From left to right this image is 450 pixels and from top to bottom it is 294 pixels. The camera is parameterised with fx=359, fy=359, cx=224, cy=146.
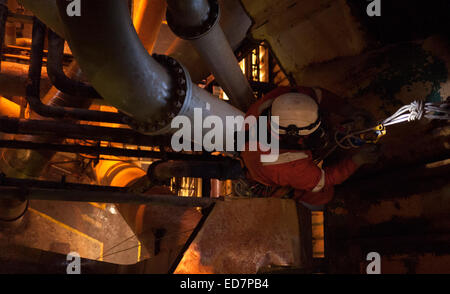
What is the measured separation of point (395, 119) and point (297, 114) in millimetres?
623

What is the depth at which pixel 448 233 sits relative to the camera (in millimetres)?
2326

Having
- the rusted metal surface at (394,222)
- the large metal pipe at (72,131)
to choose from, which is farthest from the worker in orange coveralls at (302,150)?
the large metal pipe at (72,131)

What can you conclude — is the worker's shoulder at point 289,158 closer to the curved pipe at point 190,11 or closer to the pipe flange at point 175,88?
the pipe flange at point 175,88

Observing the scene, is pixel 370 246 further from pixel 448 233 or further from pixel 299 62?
pixel 299 62

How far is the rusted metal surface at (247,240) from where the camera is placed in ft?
8.73

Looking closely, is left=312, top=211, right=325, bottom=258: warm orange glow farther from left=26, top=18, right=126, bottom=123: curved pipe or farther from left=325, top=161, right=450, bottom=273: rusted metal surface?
left=26, top=18, right=126, bottom=123: curved pipe

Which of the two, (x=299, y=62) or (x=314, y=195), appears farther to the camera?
(x=299, y=62)

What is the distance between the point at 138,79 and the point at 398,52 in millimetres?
2101

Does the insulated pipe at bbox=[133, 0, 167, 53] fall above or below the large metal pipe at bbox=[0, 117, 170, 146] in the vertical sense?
above

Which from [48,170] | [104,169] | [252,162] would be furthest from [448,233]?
[48,170]

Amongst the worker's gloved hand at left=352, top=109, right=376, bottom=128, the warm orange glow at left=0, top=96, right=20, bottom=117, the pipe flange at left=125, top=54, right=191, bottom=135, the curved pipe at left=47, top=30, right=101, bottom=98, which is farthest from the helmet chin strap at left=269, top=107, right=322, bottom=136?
the warm orange glow at left=0, top=96, right=20, bottom=117

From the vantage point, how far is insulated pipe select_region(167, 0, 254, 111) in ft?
8.13

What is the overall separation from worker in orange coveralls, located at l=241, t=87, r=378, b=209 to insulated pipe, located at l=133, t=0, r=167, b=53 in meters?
2.05

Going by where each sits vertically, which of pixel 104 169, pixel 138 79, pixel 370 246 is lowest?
pixel 370 246
